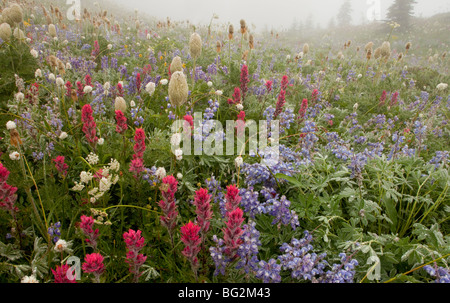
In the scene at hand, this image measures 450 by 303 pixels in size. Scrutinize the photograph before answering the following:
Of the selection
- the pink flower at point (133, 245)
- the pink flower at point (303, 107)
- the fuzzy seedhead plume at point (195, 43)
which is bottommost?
the pink flower at point (133, 245)

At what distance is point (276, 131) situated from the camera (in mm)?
2717

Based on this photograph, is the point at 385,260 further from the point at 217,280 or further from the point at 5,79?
the point at 5,79

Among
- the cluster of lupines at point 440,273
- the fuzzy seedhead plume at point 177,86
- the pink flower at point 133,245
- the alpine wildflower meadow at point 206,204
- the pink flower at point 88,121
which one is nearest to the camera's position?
the pink flower at point 133,245

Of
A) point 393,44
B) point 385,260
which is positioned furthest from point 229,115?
point 393,44

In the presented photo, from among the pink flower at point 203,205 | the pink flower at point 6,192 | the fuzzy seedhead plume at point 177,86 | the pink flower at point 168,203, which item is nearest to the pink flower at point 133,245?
the pink flower at point 168,203

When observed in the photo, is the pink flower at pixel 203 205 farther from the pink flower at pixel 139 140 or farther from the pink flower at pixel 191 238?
the pink flower at pixel 139 140

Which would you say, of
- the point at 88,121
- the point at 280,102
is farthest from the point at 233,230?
the point at 280,102

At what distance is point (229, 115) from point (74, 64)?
2575mm

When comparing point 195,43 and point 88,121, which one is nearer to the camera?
point 88,121

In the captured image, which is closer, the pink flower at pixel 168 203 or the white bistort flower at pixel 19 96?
the pink flower at pixel 168 203

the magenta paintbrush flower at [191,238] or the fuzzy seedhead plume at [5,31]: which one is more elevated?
the fuzzy seedhead plume at [5,31]

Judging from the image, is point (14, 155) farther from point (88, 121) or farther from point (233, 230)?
point (233, 230)

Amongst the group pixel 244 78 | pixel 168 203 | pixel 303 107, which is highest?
pixel 244 78

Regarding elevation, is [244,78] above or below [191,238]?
above
